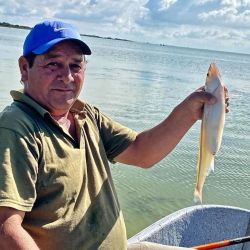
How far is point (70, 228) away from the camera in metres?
2.95

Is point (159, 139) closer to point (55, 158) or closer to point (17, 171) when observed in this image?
point (55, 158)

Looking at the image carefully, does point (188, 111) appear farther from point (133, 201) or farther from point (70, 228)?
point (133, 201)

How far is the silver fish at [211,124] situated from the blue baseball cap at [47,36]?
0.98m

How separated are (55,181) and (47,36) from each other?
907mm

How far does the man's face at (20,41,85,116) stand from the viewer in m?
3.14

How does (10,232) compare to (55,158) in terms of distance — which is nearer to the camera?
(10,232)

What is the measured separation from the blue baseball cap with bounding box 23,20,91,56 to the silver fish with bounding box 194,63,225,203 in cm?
98

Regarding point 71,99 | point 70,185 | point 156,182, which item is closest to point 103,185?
point 70,185

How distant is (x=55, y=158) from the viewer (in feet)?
9.48

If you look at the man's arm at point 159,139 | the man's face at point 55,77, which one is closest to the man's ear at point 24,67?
the man's face at point 55,77

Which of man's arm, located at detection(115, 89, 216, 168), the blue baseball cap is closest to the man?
the blue baseball cap

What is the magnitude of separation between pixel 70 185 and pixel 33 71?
0.78 metres

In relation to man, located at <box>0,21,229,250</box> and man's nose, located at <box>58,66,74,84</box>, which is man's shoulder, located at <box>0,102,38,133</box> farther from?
man's nose, located at <box>58,66,74,84</box>

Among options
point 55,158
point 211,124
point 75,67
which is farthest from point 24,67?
point 211,124
